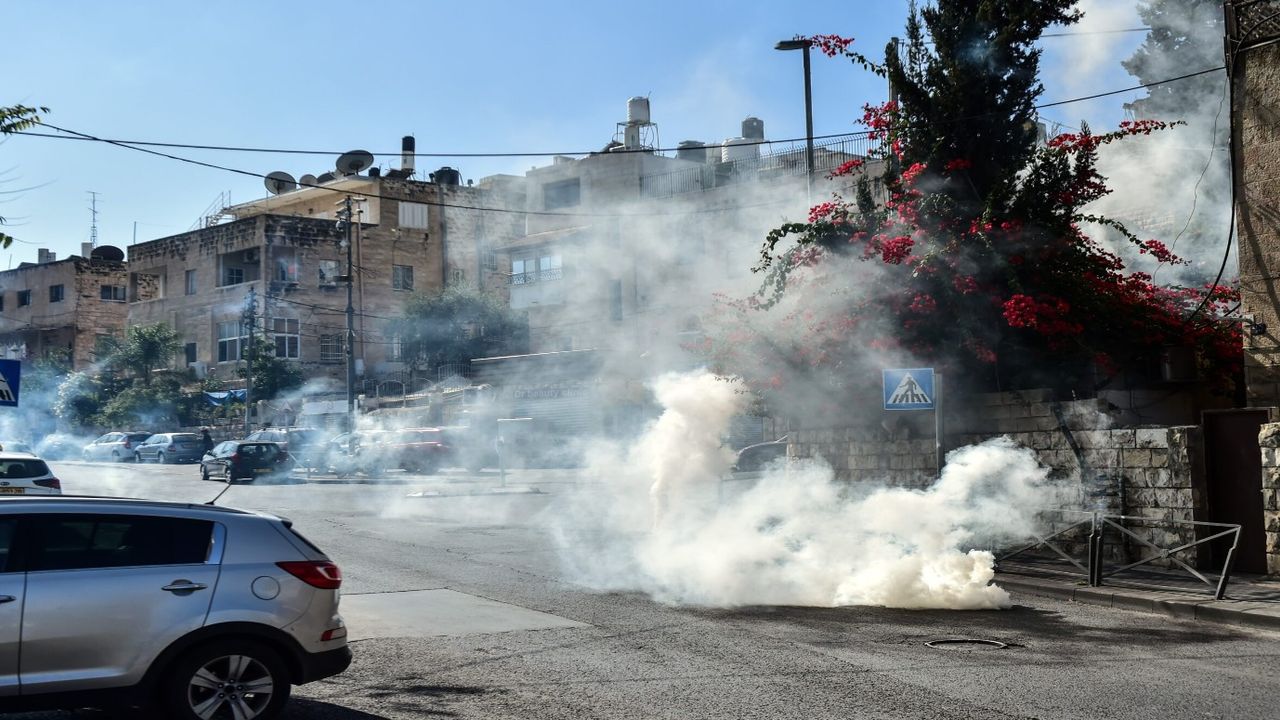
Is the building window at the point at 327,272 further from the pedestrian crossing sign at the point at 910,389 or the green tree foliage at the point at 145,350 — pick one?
the pedestrian crossing sign at the point at 910,389

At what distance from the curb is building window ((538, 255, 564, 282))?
3245cm

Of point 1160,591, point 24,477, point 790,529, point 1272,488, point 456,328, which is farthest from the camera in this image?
point 456,328

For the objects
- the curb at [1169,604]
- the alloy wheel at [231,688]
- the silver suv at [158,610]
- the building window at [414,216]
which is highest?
the building window at [414,216]

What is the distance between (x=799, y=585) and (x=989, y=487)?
3182 mm

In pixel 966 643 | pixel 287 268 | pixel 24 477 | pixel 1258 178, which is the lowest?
pixel 966 643

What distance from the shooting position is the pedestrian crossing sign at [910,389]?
14.2 m

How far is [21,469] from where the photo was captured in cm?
1589

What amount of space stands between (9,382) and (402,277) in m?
41.7

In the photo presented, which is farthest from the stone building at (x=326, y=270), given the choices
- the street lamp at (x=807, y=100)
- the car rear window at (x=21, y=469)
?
the car rear window at (x=21, y=469)

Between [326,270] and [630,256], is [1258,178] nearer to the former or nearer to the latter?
[630,256]

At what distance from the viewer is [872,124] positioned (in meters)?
17.1

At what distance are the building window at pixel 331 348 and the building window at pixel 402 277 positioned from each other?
3766 mm

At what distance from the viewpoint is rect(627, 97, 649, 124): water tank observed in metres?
46.6

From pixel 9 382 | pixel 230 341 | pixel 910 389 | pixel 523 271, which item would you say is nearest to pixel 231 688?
pixel 910 389
